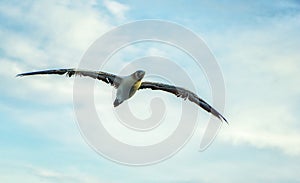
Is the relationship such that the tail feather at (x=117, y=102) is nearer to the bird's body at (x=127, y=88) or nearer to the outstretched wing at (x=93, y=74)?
the bird's body at (x=127, y=88)

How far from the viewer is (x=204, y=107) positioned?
1515 inches

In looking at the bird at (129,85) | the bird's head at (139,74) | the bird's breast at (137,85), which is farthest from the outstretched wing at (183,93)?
the bird's head at (139,74)

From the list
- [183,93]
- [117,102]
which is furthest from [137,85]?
[183,93]

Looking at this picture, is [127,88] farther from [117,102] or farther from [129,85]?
[117,102]

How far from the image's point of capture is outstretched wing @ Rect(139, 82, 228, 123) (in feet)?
120

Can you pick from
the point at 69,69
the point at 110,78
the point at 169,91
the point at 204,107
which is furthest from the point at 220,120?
the point at 69,69

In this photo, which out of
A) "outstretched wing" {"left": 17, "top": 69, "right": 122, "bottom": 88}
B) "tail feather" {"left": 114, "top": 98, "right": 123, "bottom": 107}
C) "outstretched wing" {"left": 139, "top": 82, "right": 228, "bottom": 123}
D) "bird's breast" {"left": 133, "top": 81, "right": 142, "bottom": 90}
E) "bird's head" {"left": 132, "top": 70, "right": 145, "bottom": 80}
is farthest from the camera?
"outstretched wing" {"left": 139, "top": 82, "right": 228, "bottom": 123}

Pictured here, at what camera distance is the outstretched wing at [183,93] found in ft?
120

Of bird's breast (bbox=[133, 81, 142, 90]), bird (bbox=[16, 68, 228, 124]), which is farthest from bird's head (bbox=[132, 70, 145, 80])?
bird's breast (bbox=[133, 81, 142, 90])

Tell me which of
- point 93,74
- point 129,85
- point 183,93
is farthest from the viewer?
point 183,93

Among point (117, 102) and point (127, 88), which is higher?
point (127, 88)

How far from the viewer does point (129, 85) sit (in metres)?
33.4

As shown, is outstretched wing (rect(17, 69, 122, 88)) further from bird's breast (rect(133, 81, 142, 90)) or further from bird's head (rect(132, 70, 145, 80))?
bird's head (rect(132, 70, 145, 80))

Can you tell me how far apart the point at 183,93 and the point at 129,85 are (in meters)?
6.29
